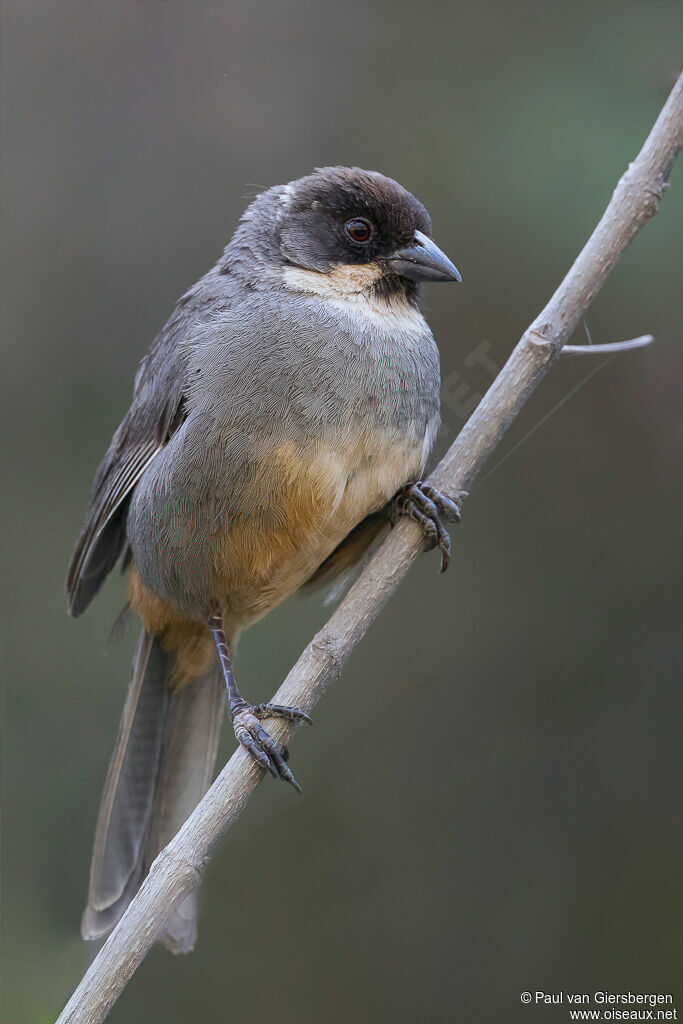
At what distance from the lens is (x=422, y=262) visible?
10.1 ft

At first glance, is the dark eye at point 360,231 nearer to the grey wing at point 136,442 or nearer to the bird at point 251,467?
the bird at point 251,467

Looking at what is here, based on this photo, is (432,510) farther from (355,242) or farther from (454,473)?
(355,242)

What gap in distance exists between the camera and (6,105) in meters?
4.24

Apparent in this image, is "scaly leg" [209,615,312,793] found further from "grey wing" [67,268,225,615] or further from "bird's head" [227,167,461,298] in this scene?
"bird's head" [227,167,461,298]

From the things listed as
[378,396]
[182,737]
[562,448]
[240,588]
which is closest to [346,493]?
[378,396]

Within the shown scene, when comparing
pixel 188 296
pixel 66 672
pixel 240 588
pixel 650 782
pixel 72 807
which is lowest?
pixel 650 782

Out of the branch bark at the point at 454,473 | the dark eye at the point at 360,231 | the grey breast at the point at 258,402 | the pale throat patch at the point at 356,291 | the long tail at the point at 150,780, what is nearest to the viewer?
the branch bark at the point at 454,473

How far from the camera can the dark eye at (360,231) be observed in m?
3.12

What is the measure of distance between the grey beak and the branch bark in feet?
1.32

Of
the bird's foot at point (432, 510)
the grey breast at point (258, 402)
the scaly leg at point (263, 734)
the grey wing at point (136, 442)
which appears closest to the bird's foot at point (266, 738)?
the scaly leg at point (263, 734)

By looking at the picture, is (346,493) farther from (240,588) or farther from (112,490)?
(112,490)

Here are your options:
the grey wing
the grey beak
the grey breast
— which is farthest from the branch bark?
the grey wing

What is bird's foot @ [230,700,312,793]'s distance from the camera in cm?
262

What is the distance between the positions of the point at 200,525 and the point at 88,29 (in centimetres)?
219
